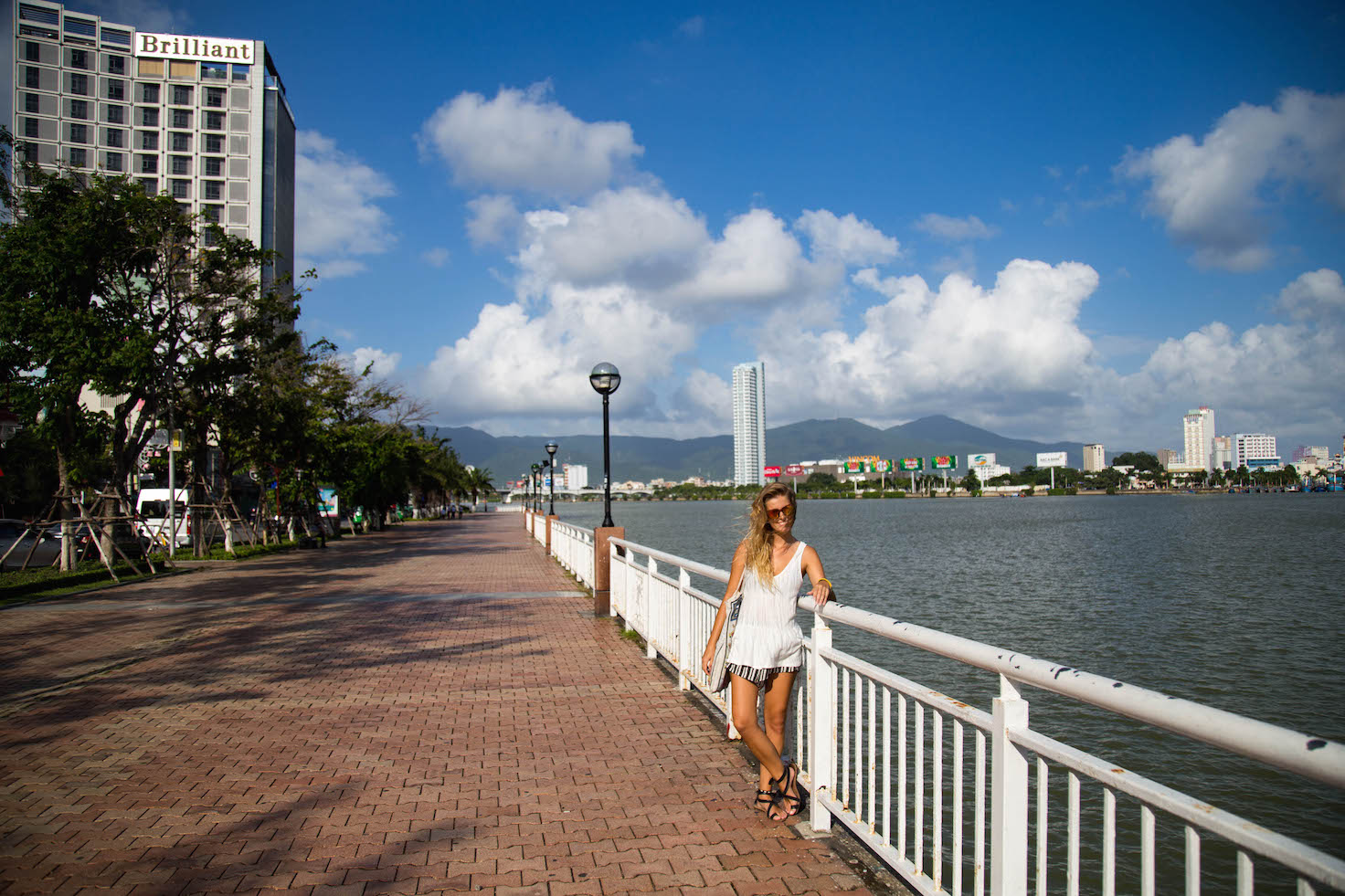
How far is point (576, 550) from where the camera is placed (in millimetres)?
16484

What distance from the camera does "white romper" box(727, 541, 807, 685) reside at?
4129 millimetres

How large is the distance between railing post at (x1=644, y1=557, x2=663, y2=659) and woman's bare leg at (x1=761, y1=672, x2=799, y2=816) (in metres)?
3.72

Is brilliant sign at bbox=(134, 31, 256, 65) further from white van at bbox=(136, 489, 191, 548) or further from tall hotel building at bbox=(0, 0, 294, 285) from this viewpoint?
white van at bbox=(136, 489, 191, 548)

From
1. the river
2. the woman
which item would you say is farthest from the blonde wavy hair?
the river

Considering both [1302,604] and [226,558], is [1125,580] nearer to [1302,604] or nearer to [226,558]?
[1302,604]

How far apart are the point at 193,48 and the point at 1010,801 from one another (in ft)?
280

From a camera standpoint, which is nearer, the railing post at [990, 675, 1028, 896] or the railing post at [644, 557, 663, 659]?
the railing post at [990, 675, 1028, 896]

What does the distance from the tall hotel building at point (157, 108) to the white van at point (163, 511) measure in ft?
140

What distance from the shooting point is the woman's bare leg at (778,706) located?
4262mm

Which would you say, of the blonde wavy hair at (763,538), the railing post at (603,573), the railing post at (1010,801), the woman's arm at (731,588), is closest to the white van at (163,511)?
the railing post at (603,573)

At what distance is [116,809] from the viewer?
4578 mm

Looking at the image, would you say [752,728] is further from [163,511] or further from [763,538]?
[163,511]

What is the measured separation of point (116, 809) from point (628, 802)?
108 inches

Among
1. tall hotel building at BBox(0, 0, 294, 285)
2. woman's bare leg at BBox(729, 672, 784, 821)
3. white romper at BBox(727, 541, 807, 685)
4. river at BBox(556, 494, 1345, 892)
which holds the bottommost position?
river at BBox(556, 494, 1345, 892)
